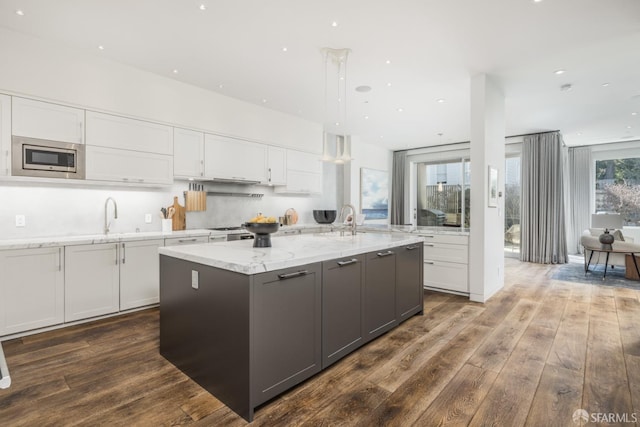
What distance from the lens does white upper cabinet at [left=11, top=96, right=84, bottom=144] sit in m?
3.12

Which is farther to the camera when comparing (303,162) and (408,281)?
(303,162)

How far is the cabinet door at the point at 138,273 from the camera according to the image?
11.8ft

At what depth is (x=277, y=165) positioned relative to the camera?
5.57 meters

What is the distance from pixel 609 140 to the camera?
7773 millimetres

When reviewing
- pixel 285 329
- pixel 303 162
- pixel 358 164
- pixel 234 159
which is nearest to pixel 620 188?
pixel 358 164

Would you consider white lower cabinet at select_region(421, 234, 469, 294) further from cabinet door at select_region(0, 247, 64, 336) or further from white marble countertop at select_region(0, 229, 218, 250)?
cabinet door at select_region(0, 247, 64, 336)

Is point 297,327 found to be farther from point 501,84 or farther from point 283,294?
point 501,84

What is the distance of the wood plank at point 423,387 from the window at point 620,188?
761cm

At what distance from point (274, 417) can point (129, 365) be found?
1346mm

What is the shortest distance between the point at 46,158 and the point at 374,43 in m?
3.50

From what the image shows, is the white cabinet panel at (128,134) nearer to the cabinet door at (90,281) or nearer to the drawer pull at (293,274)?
the cabinet door at (90,281)

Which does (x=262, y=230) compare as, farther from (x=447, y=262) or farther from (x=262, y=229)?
(x=447, y=262)

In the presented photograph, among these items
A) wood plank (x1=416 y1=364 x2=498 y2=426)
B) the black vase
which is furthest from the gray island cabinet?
the black vase

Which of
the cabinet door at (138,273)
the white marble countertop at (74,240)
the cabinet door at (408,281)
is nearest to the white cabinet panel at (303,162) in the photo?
the white marble countertop at (74,240)
